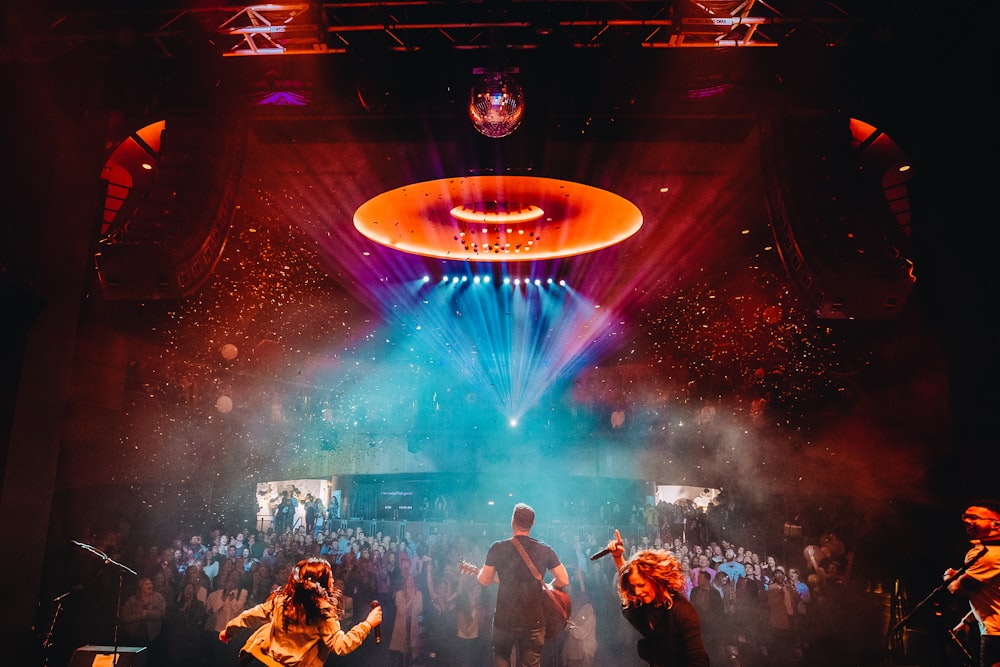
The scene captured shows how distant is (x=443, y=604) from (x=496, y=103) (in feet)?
18.0

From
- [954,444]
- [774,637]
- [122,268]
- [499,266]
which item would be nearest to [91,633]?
[122,268]

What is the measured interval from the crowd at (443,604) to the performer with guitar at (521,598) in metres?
0.37

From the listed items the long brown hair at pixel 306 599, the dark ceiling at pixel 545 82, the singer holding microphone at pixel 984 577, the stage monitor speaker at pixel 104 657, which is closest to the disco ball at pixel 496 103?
the dark ceiling at pixel 545 82

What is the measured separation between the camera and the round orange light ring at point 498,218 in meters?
5.55

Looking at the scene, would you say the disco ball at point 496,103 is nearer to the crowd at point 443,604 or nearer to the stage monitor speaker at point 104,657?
the crowd at point 443,604

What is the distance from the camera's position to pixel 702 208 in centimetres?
650

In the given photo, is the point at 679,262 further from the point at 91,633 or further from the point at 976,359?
the point at 91,633

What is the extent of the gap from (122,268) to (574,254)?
544cm

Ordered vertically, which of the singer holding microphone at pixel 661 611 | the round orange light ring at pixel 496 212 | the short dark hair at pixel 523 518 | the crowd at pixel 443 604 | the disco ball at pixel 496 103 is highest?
the round orange light ring at pixel 496 212

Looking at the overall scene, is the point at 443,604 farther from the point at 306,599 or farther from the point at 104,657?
the point at 104,657

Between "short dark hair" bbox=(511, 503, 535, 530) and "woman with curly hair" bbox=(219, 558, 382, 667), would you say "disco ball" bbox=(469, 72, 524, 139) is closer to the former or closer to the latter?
"short dark hair" bbox=(511, 503, 535, 530)

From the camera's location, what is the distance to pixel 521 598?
158 inches

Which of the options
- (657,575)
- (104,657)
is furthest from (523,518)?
(104,657)

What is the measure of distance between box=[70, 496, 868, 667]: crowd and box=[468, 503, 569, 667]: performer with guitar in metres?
0.37
